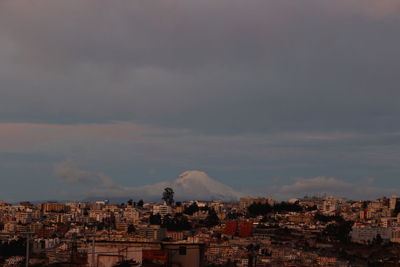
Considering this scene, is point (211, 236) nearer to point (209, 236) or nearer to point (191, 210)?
point (209, 236)

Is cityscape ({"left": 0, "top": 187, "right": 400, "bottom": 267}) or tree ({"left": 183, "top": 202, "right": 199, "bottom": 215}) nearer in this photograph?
cityscape ({"left": 0, "top": 187, "right": 400, "bottom": 267})

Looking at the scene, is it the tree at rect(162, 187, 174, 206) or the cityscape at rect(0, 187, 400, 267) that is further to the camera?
the tree at rect(162, 187, 174, 206)

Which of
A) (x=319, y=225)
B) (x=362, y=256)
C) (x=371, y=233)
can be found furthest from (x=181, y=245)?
(x=319, y=225)

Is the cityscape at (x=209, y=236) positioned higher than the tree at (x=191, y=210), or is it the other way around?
the tree at (x=191, y=210)

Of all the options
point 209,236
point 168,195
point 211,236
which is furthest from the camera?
point 168,195

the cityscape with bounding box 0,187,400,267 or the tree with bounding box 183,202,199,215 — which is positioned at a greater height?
the tree with bounding box 183,202,199,215

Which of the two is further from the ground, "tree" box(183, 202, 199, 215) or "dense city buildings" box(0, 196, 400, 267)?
"tree" box(183, 202, 199, 215)

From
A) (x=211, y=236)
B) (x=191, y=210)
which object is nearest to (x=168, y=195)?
(x=191, y=210)

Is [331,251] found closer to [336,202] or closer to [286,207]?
[286,207]

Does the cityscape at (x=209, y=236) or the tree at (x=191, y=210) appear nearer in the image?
the cityscape at (x=209, y=236)
